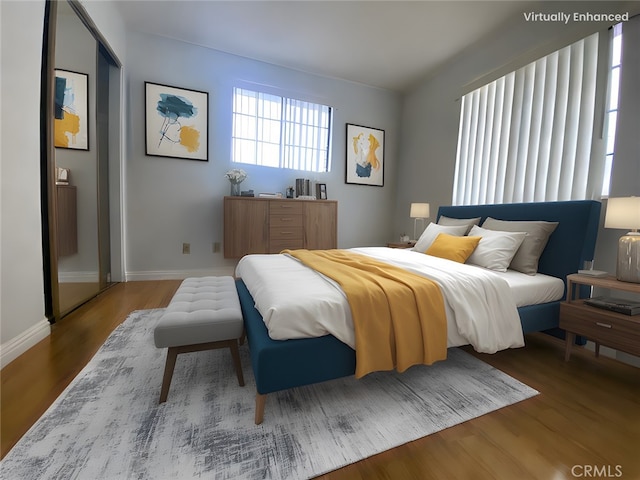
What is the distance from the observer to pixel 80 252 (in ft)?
8.27

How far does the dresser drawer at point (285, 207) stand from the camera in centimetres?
372

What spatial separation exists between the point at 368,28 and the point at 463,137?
5.79 feet

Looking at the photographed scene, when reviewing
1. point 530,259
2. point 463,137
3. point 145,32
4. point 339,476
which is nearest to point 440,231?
point 530,259

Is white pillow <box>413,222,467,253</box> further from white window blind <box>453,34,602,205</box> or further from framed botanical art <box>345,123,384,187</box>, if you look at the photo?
framed botanical art <box>345,123,384,187</box>

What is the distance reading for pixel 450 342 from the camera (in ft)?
5.10

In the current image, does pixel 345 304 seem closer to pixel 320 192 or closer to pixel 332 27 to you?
pixel 320 192

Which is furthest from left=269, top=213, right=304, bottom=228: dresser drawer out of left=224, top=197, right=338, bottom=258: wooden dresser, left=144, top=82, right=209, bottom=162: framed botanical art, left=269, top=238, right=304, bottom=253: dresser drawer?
left=144, top=82, right=209, bottom=162: framed botanical art

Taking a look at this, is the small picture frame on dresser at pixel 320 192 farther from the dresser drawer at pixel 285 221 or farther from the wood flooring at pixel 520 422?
the wood flooring at pixel 520 422

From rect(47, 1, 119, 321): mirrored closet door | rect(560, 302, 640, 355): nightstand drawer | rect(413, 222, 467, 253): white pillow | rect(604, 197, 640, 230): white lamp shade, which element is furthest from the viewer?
rect(413, 222, 467, 253): white pillow

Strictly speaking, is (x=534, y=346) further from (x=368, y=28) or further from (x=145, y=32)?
(x=145, y=32)

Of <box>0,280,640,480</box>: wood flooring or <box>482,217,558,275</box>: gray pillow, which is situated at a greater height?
<box>482,217,558,275</box>: gray pillow

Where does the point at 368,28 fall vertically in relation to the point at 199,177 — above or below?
above

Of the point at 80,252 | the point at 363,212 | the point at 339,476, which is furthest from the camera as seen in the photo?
the point at 363,212

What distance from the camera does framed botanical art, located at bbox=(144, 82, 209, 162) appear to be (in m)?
3.50
